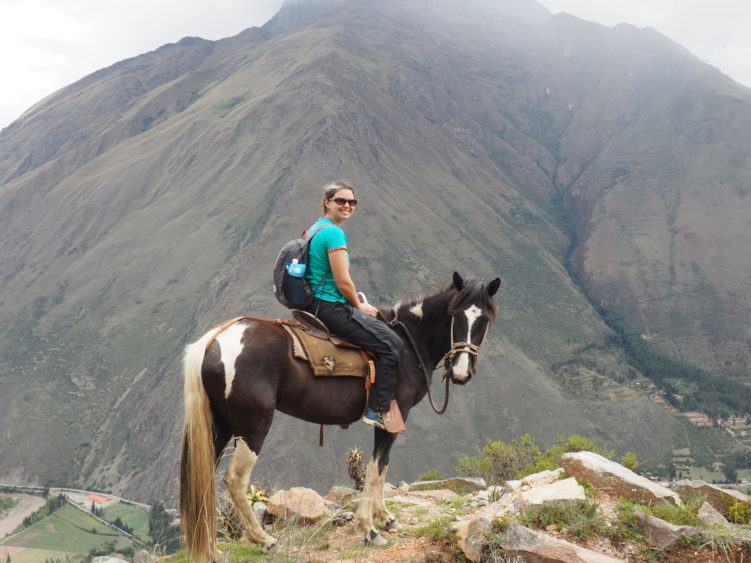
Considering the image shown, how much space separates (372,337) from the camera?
8.34 meters

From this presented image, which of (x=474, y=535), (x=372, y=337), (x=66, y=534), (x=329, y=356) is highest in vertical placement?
(x=372, y=337)

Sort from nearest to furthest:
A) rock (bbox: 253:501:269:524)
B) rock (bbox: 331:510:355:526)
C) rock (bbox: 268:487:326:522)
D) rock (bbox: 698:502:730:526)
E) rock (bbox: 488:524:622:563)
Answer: rock (bbox: 488:524:622:563)
rock (bbox: 698:502:730:526)
rock (bbox: 331:510:355:526)
rock (bbox: 268:487:326:522)
rock (bbox: 253:501:269:524)

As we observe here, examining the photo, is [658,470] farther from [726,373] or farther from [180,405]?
[180,405]

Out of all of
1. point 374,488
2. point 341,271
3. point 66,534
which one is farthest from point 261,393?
point 66,534

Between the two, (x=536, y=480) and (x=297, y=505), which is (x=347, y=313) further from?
(x=536, y=480)

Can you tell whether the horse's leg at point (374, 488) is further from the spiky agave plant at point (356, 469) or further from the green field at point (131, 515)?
the green field at point (131, 515)

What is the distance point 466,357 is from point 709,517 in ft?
16.5

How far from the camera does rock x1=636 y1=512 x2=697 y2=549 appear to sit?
7.87m

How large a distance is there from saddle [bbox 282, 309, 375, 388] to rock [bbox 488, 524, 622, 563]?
2.77m

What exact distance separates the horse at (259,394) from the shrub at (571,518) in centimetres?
235

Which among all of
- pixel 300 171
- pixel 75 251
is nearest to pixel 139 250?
pixel 75 251

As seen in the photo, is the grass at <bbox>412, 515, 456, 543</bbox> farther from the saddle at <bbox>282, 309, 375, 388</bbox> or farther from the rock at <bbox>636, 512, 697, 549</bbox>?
the rock at <bbox>636, 512, 697, 549</bbox>

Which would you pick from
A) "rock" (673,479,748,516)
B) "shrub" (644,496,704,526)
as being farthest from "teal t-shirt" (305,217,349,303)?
"rock" (673,479,748,516)

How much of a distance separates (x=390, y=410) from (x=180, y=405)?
5113 inches
